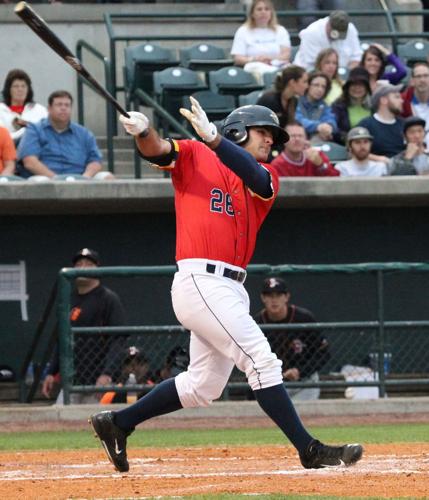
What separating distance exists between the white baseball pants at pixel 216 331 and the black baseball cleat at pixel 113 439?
36cm

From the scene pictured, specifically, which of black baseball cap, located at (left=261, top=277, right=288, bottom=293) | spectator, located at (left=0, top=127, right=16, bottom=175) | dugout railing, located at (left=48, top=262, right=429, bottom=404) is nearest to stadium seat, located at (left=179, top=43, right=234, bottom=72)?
spectator, located at (left=0, top=127, right=16, bottom=175)

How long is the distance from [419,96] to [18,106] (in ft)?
12.0

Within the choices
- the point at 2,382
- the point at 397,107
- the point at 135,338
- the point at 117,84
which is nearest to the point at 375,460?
the point at 135,338

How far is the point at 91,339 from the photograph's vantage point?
9.68m

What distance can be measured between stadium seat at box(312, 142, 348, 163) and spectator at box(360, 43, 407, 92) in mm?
1088

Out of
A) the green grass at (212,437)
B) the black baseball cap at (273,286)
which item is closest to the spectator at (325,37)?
the black baseball cap at (273,286)

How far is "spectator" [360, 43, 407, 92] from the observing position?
40.9 feet

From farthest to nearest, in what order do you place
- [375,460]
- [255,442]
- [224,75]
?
[224,75] → [255,442] → [375,460]

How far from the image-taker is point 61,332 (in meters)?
9.64

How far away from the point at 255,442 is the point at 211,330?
7.55ft

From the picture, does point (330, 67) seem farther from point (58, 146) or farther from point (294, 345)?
point (294, 345)

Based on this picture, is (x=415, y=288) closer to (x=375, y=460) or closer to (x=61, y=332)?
(x=61, y=332)

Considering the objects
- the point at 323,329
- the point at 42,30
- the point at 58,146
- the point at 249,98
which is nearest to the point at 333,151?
the point at 249,98

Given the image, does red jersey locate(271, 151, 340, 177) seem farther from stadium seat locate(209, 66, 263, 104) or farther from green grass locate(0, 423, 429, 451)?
green grass locate(0, 423, 429, 451)
